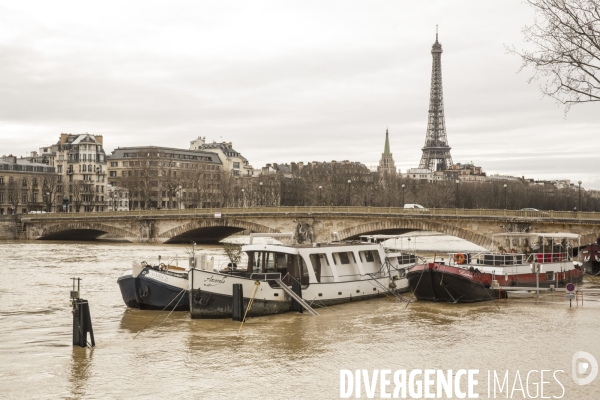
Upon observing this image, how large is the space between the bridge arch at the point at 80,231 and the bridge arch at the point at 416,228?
862 inches

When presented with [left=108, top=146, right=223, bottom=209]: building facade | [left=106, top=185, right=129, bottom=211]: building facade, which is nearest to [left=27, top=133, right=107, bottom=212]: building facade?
[left=106, top=185, right=129, bottom=211]: building facade

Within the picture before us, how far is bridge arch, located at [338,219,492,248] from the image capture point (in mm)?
52625

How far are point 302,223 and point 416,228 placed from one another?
1038 centimetres

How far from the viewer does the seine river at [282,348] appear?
15914mm

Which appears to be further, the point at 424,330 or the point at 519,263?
the point at 519,263

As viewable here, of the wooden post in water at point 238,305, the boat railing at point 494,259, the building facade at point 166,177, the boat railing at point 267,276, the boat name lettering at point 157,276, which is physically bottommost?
the wooden post in water at point 238,305

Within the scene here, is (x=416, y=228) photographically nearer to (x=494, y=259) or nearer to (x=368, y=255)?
(x=494, y=259)

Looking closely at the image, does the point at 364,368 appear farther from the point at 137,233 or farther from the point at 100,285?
the point at 137,233

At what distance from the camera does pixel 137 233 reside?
69.8 meters

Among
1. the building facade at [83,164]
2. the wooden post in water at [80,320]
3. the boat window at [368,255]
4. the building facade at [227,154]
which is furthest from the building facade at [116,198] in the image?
the wooden post in water at [80,320]

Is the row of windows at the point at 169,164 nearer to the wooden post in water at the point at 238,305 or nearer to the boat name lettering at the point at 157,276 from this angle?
the boat name lettering at the point at 157,276

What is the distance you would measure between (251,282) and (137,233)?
1885 inches

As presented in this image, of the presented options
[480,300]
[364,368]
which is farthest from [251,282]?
[480,300]

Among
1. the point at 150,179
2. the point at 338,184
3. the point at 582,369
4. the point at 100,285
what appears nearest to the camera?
the point at 582,369
